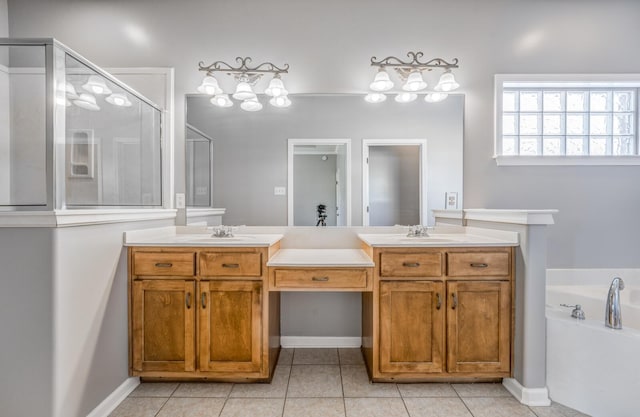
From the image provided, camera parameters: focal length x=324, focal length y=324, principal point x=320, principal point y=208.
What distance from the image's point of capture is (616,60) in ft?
8.27

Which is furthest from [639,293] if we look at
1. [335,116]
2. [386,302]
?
[335,116]

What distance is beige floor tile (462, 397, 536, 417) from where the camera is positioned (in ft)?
5.78

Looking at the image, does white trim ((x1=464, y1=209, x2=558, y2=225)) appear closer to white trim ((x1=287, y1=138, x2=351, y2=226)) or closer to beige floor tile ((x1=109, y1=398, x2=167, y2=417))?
white trim ((x1=287, y1=138, x2=351, y2=226))

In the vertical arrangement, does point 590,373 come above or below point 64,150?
below

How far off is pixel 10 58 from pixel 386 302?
2.80m

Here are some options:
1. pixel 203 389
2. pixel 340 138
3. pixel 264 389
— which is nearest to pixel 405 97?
pixel 340 138

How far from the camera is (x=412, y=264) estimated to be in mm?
1970

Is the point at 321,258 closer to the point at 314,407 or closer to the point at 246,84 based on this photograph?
the point at 314,407

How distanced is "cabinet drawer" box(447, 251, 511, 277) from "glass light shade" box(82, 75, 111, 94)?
234 cm

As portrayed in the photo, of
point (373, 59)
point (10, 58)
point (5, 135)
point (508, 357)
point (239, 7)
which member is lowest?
point (508, 357)

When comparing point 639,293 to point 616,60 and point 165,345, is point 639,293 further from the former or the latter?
point 165,345

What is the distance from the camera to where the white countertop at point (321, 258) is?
6.41 feet

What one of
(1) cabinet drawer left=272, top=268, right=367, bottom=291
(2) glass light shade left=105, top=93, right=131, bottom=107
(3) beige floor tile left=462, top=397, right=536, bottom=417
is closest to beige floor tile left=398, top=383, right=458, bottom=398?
(3) beige floor tile left=462, top=397, right=536, bottom=417

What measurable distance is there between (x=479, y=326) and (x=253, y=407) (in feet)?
4.62
